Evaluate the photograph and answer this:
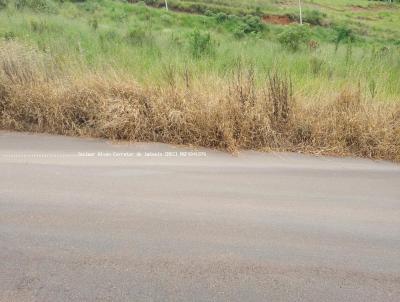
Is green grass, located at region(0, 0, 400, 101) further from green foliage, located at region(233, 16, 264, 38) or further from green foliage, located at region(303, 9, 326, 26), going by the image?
green foliage, located at region(303, 9, 326, 26)

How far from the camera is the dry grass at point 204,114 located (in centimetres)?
516

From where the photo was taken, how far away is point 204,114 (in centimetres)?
517

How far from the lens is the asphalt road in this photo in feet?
8.33

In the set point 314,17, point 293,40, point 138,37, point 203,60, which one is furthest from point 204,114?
point 314,17

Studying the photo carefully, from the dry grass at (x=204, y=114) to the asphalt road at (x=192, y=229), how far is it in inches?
23.9

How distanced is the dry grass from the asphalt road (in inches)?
23.9

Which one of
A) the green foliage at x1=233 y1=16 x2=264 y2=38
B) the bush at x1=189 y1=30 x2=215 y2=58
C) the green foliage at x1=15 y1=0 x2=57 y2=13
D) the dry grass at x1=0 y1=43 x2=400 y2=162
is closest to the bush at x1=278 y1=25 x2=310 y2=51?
the bush at x1=189 y1=30 x2=215 y2=58

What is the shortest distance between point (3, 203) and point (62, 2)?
2481cm

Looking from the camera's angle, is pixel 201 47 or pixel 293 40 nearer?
pixel 201 47

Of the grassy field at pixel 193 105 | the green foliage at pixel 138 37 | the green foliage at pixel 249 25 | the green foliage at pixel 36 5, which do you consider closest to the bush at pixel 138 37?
the green foliage at pixel 138 37

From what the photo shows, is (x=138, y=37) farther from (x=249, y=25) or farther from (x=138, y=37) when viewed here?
(x=249, y=25)

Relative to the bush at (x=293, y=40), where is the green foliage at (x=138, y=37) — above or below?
above

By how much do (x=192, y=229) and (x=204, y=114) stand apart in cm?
232

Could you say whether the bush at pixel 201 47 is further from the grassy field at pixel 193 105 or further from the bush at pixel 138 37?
the grassy field at pixel 193 105
